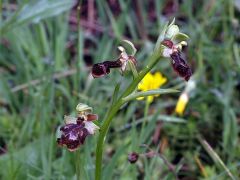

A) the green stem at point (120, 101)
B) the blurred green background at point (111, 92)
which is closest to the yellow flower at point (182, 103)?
the blurred green background at point (111, 92)

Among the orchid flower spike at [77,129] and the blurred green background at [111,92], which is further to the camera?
the blurred green background at [111,92]

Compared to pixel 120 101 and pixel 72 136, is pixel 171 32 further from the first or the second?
pixel 72 136

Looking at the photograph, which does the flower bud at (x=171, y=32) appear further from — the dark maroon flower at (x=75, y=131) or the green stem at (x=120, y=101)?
the dark maroon flower at (x=75, y=131)

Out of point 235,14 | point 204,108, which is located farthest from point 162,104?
point 235,14

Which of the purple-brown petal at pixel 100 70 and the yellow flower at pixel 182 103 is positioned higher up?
the yellow flower at pixel 182 103

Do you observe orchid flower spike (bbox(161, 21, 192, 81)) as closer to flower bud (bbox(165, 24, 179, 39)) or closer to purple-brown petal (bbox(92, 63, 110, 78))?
flower bud (bbox(165, 24, 179, 39))

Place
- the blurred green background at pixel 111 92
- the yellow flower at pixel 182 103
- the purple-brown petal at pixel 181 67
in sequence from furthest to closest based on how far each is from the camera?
the yellow flower at pixel 182 103, the blurred green background at pixel 111 92, the purple-brown petal at pixel 181 67

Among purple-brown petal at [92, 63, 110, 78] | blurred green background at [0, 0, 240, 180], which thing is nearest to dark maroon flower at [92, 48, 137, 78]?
purple-brown petal at [92, 63, 110, 78]

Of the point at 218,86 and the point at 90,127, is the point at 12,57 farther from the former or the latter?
the point at 90,127
